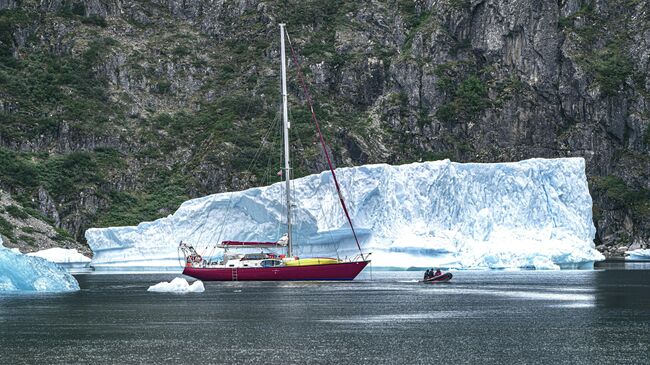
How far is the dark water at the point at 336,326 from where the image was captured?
24969 mm

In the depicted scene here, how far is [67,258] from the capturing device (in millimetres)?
84562

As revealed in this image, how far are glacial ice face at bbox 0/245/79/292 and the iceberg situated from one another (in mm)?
31194

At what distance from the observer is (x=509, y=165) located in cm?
7175

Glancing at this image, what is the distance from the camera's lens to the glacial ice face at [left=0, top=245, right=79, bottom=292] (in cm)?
4688

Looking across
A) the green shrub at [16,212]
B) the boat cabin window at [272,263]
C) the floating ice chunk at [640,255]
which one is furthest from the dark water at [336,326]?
the floating ice chunk at [640,255]

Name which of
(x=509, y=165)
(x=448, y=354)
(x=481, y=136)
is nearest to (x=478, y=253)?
(x=509, y=165)

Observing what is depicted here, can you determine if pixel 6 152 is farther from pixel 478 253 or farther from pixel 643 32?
pixel 643 32

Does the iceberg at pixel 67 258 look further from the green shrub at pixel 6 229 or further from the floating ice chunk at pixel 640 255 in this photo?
the floating ice chunk at pixel 640 255

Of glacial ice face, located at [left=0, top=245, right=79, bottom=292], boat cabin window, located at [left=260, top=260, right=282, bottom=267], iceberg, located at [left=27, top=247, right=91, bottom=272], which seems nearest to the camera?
glacial ice face, located at [left=0, top=245, right=79, bottom=292]

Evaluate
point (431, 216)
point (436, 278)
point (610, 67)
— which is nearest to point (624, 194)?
point (610, 67)

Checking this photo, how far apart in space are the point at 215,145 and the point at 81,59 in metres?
20.2

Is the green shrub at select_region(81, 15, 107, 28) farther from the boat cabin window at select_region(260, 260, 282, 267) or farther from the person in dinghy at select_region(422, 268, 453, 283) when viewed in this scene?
the person in dinghy at select_region(422, 268, 453, 283)

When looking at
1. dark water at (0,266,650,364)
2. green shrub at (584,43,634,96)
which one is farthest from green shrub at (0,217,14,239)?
green shrub at (584,43,634,96)

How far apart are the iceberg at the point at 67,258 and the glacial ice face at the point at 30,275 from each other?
1228 inches
